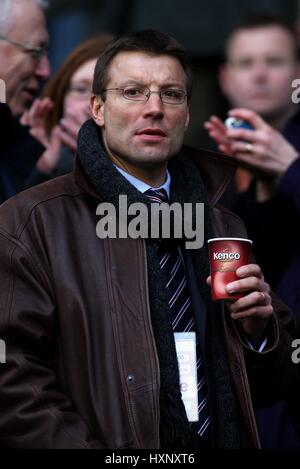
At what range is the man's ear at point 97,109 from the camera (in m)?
4.04

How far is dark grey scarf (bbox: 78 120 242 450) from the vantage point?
3596mm

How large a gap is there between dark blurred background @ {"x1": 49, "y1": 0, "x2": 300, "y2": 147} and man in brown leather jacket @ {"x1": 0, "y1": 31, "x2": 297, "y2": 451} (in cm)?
441

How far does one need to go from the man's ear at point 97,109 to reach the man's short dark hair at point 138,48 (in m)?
0.02

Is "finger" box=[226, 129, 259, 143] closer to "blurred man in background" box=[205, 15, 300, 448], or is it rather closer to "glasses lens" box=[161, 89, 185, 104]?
"blurred man in background" box=[205, 15, 300, 448]

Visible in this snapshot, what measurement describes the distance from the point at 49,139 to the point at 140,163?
172 cm

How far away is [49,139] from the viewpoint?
5570mm

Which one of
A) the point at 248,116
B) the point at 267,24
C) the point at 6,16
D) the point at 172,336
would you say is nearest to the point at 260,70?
the point at 267,24

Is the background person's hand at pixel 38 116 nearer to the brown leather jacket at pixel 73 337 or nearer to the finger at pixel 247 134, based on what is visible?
the finger at pixel 247 134

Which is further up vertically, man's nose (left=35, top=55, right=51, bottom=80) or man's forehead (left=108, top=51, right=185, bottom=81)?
man's nose (left=35, top=55, right=51, bottom=80)

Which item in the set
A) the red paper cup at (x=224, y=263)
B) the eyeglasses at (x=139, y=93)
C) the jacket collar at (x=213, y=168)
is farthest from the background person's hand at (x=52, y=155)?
the red paper cup at (x=224, y=263)

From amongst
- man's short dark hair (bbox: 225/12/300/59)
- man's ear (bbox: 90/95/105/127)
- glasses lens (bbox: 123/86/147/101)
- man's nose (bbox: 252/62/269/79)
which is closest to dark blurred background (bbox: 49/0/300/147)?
man's short dark hair (bbox: 225/12/300/59)

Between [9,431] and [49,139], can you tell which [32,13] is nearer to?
[49,139]

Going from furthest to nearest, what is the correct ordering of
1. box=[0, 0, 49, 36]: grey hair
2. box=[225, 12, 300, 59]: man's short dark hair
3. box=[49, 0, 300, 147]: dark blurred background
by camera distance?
box=[49, 0, 300, 147]: dark blurred background < box=[225, 12, 300, 59]: man's short dark hair < box=[0, 0, 49, 36]: grey hair
